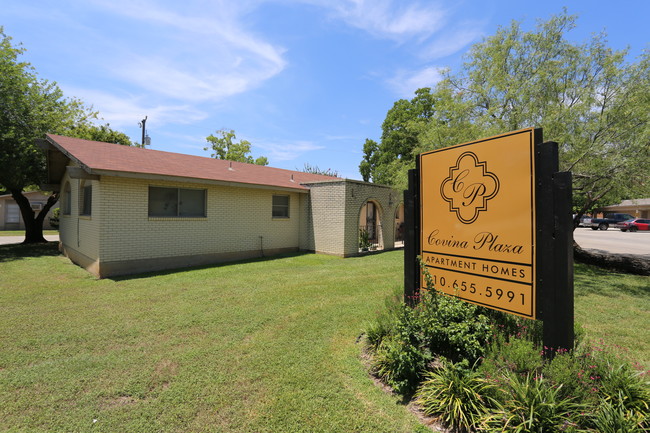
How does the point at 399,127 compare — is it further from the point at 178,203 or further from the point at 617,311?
the point at 617,311

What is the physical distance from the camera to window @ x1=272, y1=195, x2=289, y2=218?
549 inches

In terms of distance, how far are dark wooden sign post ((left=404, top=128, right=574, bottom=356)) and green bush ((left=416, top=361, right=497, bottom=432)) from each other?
840mm

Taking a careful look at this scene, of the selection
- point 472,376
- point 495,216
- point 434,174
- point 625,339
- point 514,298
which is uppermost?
point 434,174

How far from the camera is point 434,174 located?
4430mm

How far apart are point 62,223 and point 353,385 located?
16.9 m

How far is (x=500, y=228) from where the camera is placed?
3.58 meters

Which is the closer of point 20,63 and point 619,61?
point 619,61

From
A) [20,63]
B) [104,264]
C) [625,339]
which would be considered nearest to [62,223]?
[104,264]

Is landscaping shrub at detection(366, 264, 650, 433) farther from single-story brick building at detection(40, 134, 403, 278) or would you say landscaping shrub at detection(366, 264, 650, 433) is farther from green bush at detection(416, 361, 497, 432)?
single-story brick building at detection(40, 134, 403, 278)

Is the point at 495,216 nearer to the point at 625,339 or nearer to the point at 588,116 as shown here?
the point at 625,339

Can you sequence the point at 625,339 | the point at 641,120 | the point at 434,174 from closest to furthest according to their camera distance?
the point at 434,174
the point at 625,339
the point at 641,120

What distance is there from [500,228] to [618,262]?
12097mm

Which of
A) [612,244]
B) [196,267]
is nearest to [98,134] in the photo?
[196,267]

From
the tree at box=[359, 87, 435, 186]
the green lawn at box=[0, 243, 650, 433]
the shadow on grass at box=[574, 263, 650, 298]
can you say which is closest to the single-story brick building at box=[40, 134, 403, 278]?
the green lawn at box=[0, 243, 650, 433]
